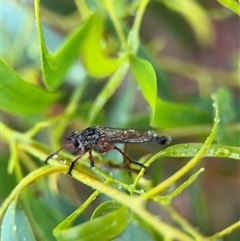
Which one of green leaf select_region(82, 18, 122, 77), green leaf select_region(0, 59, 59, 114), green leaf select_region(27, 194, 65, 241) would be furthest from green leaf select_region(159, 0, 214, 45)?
green leaf select_region(27, 194, 65, 241)

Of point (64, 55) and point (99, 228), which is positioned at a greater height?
point (64, 55)

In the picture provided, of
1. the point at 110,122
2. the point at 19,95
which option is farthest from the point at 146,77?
the point at 110,122

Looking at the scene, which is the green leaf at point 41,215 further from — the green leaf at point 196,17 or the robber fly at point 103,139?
the green leaf at point 196,17

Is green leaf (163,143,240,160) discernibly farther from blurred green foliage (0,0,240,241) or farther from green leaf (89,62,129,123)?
green leaf (89,62,129,123)

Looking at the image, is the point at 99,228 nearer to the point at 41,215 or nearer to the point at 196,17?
the point at 41,215

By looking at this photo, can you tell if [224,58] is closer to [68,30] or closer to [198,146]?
[68,30]

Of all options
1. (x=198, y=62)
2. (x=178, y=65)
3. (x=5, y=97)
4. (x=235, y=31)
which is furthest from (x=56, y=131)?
(x=235, y=31)

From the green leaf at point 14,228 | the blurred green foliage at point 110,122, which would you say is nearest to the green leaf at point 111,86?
the blurred green foliage at point 110,122
